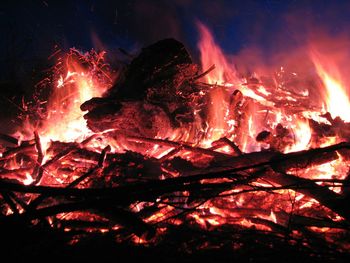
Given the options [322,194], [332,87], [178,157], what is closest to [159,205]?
[178,157]

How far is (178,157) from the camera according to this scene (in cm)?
602

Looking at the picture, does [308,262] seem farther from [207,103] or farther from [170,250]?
[207,103]

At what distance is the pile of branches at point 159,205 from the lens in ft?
5.77

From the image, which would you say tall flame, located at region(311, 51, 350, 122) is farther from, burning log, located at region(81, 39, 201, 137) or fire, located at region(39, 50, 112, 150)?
fire, located at region(39, 50, 112, 150)

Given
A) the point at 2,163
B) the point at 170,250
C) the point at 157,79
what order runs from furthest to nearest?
the point at 157,79
the point at 2,163
the point at 170,250

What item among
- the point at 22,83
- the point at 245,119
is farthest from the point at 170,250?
the point at 22,83

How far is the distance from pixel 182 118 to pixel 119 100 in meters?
1.66

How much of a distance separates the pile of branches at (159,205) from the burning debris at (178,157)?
28mm

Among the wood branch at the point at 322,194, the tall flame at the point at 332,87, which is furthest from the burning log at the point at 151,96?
the tall flame at the point at 332,87

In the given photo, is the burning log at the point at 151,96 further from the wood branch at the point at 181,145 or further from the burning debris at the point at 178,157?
the wood branch at the point at 181,145

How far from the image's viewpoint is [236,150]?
581 centimetres

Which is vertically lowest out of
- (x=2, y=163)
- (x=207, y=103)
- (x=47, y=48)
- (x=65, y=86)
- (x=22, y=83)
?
(x=2, y=163)

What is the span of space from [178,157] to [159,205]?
1.52m

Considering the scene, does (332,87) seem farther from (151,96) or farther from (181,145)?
(181,145)
